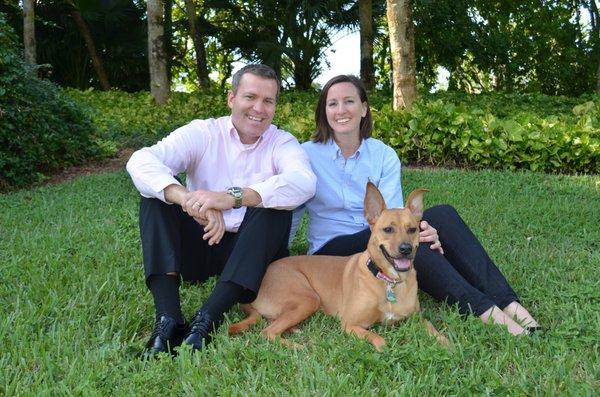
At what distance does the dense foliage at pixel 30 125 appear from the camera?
25.2 ft

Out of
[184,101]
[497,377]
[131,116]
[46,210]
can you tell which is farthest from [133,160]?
[184,101]

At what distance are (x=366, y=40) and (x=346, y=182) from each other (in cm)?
1245

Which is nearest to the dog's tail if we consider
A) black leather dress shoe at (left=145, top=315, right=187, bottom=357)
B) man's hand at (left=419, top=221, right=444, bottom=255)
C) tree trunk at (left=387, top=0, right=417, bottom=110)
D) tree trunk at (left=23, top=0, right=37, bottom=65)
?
black leather dress shoe at (left=145, top=315, right=187, bottom=357)

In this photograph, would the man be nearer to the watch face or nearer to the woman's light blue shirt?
the watch face

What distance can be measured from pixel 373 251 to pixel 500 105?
10.3 metres

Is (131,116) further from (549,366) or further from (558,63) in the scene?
(558,63)

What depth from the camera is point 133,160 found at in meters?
3.62

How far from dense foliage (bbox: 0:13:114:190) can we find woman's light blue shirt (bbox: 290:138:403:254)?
496cm

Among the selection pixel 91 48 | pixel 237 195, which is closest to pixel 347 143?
pixel 237 195

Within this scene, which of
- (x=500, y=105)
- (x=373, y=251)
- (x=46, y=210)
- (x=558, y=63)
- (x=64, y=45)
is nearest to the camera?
(x=373, y=251)

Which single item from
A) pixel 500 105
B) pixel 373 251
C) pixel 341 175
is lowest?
pixel 373 251

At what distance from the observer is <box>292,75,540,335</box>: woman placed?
3.66m

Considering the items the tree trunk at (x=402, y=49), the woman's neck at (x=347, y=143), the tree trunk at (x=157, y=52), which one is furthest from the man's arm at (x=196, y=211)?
the tree trunk at (x=157, y=52)

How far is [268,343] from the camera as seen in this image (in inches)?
126
